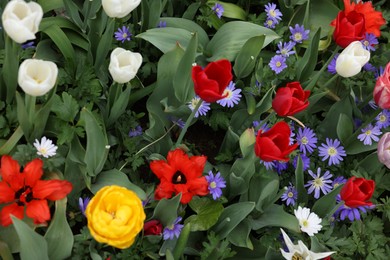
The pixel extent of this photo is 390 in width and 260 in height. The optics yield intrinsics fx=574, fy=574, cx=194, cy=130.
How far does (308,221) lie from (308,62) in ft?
1.98

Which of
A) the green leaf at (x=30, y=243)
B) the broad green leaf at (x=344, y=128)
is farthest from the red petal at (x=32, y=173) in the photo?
the broad green leaf at (x=344, y=128)

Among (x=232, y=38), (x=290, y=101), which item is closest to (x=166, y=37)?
(x=232, y=38)

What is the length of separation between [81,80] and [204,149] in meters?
0.52

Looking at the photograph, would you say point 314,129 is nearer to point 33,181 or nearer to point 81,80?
point 81,80

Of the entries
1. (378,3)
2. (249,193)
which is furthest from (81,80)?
(378,3)

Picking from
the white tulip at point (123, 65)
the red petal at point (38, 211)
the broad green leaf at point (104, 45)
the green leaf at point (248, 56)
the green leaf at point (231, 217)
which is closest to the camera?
the red petal at point (38, 211)

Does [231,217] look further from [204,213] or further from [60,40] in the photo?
[60,40]

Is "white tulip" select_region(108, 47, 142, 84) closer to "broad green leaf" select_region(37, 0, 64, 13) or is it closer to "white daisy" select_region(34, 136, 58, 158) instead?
"white daisy" select_region(34, 136, 58, 158)

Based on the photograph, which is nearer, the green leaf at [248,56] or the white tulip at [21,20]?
the white tulip at [21,20]

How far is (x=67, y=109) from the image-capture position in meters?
1.70

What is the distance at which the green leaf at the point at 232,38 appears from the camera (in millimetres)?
2059

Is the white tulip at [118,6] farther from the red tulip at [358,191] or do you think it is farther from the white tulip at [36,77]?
the red tulip at [358,191]

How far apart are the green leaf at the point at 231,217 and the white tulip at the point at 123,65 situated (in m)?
0.50

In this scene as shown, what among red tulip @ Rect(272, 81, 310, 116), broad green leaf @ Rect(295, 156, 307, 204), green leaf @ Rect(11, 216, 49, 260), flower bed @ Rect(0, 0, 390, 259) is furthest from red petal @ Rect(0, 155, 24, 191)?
broad green leaf @ Rect(295, 156, 307, 204)
